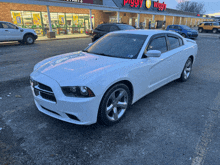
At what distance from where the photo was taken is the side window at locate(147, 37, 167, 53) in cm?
367

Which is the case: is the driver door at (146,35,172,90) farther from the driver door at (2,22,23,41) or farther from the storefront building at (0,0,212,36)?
the storefront building at (0,0,212,36)

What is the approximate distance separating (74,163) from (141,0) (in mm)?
32261

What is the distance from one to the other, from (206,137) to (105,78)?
1.91 meters

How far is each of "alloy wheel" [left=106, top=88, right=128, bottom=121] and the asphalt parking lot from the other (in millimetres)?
199

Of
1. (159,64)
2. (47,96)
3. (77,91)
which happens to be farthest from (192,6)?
(47,96)

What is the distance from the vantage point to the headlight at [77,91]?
2.42 meters

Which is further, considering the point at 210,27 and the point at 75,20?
the point at 210,27

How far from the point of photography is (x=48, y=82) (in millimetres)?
2557

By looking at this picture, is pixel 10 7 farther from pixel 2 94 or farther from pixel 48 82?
→ pixel 48 82

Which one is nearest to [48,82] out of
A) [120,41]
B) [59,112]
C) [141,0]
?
[59,112]

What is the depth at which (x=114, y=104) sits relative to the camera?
9.45 feet

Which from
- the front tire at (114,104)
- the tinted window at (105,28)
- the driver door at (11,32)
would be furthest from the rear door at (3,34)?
the front tire at (114,104)

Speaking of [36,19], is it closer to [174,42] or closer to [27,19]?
[27,19]

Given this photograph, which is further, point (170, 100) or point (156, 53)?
point (170, 100)
